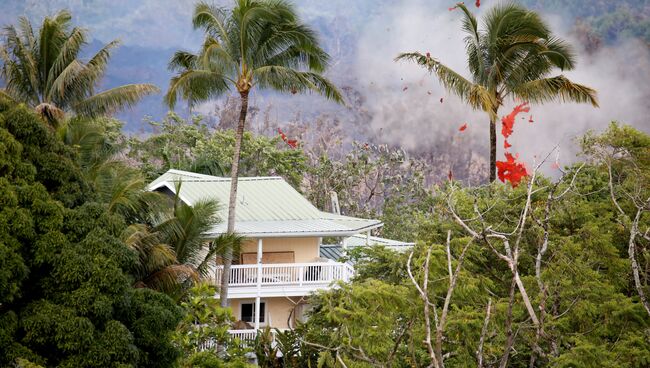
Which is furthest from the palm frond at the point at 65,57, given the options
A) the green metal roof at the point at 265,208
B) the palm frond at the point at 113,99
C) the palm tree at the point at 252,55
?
the green metal roof at the point at 265,208

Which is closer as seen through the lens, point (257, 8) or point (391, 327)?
point (391, 327)

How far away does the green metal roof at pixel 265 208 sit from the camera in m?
26.8

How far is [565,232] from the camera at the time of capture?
18281mm

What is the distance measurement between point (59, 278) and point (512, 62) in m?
15.4

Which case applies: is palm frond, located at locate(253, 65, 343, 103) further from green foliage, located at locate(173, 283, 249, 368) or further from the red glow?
green foliage, located at locate(173, 283, 249, 368)

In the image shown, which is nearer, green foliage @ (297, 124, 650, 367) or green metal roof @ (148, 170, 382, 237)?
green foliage @ (297, 124, 650, 367)

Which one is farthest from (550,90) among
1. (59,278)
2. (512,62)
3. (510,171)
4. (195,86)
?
(59,278)

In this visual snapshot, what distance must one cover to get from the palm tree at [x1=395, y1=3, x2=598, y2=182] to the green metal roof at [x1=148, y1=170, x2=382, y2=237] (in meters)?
6.19

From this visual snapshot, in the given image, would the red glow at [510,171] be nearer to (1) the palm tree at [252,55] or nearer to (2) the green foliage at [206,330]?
(1) the palm tree at [252,55]

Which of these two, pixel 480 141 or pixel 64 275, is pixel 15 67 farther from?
pixel 480 141

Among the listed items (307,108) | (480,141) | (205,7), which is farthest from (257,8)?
(307,108)

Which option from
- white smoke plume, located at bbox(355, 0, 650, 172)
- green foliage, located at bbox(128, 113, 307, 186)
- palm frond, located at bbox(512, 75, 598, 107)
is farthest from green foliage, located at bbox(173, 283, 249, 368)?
white smoke plume, located at bbox(355, 0, 650, 172)

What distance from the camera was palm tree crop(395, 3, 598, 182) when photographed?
23406 millimetres

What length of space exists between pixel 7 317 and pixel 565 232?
11.5 metres
